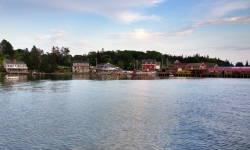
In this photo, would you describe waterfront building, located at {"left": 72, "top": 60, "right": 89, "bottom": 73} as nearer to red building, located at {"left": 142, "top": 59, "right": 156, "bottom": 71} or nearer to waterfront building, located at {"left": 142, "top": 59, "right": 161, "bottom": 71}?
waterfront building, located at {"left": 142, "top": 59, "right": 161, "bottom": 71}

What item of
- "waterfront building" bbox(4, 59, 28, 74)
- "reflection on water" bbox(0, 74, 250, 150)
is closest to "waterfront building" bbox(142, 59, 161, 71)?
"waterfront building" bbox(4, 59, 28, 74)

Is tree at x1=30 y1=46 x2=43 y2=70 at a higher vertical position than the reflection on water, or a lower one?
higher

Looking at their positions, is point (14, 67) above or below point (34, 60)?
below

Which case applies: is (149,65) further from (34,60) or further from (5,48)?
(5,48)

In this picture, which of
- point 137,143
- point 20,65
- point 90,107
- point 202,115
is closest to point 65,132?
point 137,143

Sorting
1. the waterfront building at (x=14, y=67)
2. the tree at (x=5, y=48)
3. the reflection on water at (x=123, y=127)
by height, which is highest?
the tree at (x=5, y=48)

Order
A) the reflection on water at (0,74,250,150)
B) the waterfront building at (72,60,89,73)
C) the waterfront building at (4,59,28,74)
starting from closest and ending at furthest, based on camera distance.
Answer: the reflection on water at (0,74,250,150)
the waterfront building at (4,59,28,74)
the waterfront building at (72,60,89,73)

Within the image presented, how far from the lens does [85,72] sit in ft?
554

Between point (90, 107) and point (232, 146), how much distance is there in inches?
737

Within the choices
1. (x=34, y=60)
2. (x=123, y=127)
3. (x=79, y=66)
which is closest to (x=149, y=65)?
(x=79, y=66)

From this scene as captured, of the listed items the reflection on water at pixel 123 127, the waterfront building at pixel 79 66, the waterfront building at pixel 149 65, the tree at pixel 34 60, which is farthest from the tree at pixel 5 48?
the reflection on water at pixel 123 127

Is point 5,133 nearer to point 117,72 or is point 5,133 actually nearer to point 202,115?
point 202,115

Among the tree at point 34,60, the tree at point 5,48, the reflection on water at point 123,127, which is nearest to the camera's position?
the reflection on water at point 123,127

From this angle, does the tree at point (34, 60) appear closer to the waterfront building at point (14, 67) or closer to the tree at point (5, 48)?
the waterfront building at point (14, 67)
